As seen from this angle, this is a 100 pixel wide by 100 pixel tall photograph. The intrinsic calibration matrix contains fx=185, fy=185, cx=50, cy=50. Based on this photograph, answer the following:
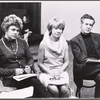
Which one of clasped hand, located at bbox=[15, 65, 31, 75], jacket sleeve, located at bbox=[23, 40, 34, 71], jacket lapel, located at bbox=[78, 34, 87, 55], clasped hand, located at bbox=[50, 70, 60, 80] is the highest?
jacket lapel, located at bbox=[78, 34, 87, 55]

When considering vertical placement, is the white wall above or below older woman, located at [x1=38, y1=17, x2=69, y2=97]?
above

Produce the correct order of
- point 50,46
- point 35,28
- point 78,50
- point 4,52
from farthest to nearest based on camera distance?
point 35,28 → point 78,50 → point 50,46 → point 4,52

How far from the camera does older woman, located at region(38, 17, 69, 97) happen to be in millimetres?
1871

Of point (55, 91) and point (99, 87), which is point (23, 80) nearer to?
point (55, 91)

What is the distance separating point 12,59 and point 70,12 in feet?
3.20

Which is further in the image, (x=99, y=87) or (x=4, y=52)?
(x=99, y=87)

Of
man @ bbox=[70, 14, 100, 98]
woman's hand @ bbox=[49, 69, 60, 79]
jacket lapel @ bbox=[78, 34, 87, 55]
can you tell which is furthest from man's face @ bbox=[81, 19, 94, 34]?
woman's hand @ bbox=[49, 69, 60, 79]

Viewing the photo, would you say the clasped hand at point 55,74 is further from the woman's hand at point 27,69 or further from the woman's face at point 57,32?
the woman's face at point 57,32

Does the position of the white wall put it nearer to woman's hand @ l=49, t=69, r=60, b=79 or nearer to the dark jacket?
the dark jacket

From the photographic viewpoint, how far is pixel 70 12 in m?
2.34

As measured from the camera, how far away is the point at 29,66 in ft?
6.31

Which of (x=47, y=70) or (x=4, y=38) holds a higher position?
(x=4, y=38)

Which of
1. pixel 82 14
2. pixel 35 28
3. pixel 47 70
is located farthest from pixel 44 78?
pixel 35 28

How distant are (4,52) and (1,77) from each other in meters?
0.25
